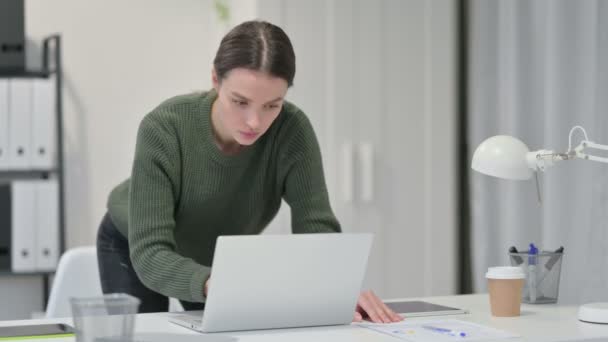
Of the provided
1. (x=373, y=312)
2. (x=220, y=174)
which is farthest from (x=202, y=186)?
(x=373, y=312)

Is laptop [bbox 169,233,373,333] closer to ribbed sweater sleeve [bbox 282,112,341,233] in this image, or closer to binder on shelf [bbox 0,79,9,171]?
ribbed sweater sleeve [bbox 282,112,341,233]

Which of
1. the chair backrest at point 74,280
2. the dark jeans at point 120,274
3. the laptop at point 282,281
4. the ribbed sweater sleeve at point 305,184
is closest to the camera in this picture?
the laptop at point 282,281

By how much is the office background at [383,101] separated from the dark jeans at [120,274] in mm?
1078

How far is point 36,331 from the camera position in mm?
1605

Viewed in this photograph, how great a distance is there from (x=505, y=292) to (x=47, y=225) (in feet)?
6.59

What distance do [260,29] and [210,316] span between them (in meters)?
0.61

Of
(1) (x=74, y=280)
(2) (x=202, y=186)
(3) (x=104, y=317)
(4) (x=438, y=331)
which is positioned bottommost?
(1) (x=74, y=280)

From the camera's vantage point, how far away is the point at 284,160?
2010 millimetres

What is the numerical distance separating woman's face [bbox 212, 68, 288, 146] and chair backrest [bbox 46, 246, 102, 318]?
86 cm

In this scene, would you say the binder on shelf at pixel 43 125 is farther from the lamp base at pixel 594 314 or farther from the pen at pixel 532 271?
the lamp base at pixel 594 314

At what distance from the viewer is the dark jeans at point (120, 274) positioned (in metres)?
2.21

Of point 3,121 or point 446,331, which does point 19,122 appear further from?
point 446,331

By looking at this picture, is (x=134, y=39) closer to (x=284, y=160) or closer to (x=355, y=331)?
(x=284, y=160)

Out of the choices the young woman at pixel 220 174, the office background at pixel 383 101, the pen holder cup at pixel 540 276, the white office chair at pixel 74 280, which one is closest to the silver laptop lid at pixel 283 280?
the young woman at pixel 220 174
